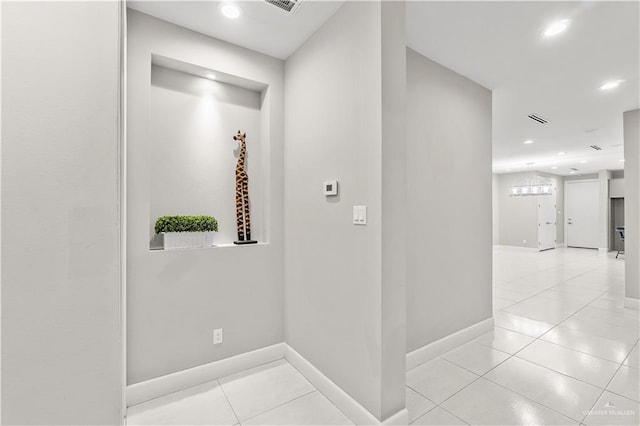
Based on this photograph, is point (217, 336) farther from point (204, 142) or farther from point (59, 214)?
point (59, 214)

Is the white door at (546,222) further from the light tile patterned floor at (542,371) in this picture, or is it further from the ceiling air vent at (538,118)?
the ceiling air vent at (538,118)

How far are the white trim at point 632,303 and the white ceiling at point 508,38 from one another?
2.72 m

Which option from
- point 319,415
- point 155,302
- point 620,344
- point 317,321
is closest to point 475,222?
point 620,344

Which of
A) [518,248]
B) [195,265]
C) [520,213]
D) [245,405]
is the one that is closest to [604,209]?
[520,213]

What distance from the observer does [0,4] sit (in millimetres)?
742

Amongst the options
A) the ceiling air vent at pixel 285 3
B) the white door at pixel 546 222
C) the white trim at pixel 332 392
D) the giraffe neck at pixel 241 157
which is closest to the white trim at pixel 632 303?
the white trim at pixel 332 392

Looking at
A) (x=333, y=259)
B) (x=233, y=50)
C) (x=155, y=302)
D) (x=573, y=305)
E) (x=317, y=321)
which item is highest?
(x=233, y=50)

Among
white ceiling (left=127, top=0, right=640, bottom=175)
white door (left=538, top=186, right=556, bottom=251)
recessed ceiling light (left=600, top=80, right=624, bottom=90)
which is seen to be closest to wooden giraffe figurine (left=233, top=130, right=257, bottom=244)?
white ceiling (left=127, top=0, right=640, bottom=175)

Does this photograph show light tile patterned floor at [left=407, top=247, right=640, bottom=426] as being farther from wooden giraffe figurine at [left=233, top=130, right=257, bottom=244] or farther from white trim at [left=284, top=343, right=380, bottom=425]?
wooden giraffe figurine at [left=233, top=130, right=257, bottom=244]

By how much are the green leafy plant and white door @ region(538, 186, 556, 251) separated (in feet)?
36.3

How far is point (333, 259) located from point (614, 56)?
3286 millimetres

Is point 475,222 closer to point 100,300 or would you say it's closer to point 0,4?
point 100,300

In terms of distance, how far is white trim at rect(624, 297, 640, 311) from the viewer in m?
3.91

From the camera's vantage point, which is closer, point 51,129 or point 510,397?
point 51,129
